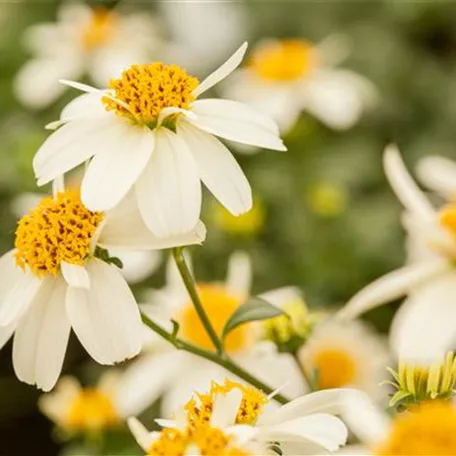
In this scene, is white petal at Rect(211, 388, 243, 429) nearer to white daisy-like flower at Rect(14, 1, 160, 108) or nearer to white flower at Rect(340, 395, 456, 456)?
white flower at Rect(340, 395, 456, 456)

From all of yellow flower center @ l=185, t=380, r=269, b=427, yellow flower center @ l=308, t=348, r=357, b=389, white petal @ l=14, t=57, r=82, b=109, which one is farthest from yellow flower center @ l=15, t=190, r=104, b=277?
white petal @ l=14, t=57, r=82, b=109

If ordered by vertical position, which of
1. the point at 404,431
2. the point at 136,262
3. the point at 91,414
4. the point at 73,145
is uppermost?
the point at 73,145

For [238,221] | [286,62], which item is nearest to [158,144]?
[238,221]

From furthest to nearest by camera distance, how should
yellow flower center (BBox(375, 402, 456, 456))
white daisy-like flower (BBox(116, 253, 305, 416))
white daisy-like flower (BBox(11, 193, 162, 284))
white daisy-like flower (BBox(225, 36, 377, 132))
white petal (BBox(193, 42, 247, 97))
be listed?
white daisy-like flower (BBox(225, 36, 377, 132))
white daisy-like flower (BBox(11, 193, 162, 284))
white daisy-like flower (BBox(116, 253, 305, 416))
white petal (BBox(193, 42, 247, 97))
yellow flower center (BBox(375, 402, 456, 456))

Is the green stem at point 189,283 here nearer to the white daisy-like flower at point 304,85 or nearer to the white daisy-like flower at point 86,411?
the white daisy-like flower at point 86,411

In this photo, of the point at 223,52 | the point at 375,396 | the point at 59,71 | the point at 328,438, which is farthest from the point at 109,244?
the point at 223,52

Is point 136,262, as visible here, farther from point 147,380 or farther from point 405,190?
point 405,190

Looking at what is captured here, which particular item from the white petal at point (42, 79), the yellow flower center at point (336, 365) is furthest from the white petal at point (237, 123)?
the white petal at point (42, 79)
